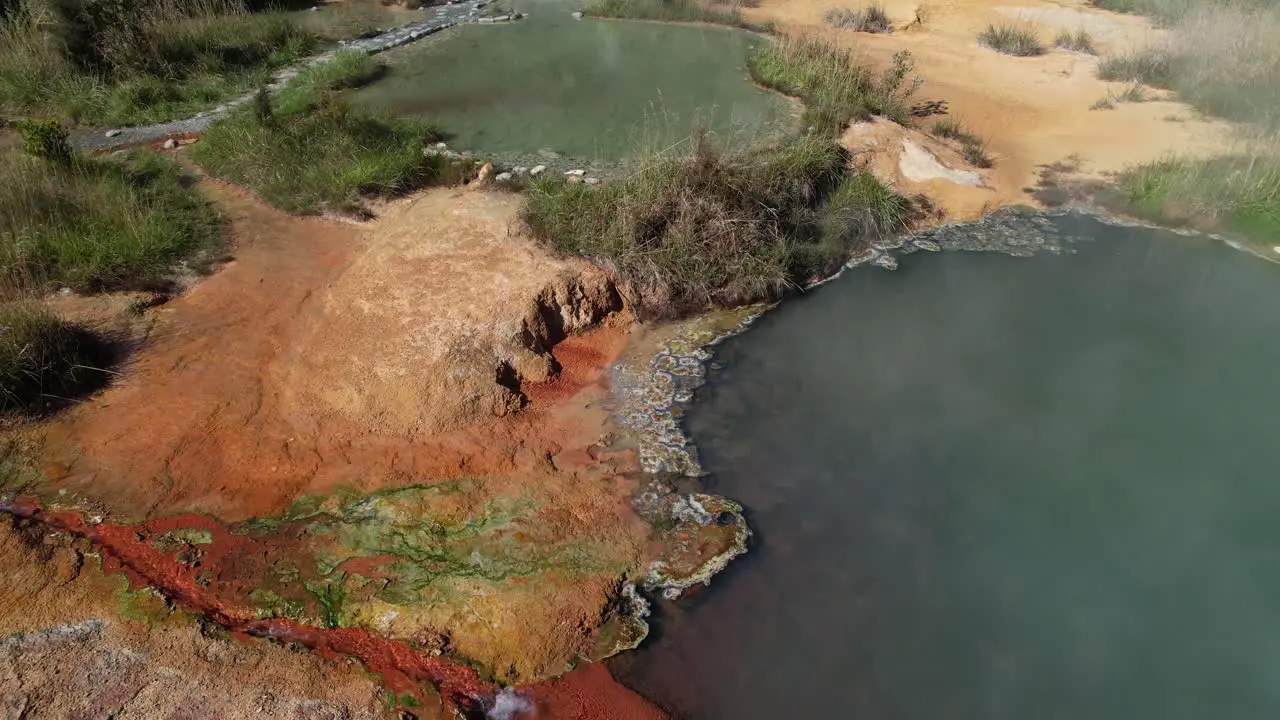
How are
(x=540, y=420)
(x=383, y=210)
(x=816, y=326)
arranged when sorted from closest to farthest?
1. (x=540, y=420)
2. (x=816, y=326)
3. (x=383, y=210)

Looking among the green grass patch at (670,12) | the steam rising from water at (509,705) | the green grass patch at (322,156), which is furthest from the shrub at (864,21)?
the steam rising from water at (509,705)

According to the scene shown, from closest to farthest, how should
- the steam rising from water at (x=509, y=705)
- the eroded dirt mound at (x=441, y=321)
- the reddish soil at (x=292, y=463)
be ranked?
1. the steam rising from water at (x=509, y=705)
2. the reddish soil at (x=292, y=463)
3. the eroded dirt mound at (x=441, y=321)

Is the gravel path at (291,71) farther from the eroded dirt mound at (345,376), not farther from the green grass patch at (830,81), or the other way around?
the green grass patch at (830,81)

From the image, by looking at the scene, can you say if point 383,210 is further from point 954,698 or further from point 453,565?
point 954,698

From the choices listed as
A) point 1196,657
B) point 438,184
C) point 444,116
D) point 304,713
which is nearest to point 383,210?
point 438,184

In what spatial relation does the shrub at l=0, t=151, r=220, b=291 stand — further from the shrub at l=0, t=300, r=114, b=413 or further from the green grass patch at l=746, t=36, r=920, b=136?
the green grass patch at l=746, t=36, r=920, b=136

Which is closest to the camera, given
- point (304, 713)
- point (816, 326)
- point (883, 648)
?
point (304, 713)
